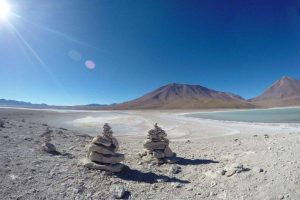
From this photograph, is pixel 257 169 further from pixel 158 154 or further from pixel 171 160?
pixel 158 154

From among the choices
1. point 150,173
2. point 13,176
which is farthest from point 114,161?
point 13,176

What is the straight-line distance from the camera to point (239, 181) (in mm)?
11422

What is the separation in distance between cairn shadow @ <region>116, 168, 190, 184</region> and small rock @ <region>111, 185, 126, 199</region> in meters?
1.24

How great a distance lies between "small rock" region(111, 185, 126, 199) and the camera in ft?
35.0

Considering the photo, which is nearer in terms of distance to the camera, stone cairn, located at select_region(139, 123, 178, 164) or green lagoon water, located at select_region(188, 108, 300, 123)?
stone cairn, located at select_region(139, 123, 178, 164)

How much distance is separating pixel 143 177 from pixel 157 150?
10.8 feet

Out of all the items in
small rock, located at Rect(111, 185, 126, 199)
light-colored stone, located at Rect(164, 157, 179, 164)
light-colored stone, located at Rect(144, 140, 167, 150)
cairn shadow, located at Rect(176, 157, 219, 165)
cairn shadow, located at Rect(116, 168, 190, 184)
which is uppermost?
light-colored stone, located at Rect(144, 140, 167, 150)

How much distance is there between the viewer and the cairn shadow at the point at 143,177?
41.1ft

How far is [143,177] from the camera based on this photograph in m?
12.9

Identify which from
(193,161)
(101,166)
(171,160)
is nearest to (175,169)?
(171,160)

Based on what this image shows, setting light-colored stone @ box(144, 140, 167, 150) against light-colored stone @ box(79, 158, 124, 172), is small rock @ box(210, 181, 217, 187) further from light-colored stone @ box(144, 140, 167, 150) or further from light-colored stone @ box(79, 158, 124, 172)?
light-colored stone @ box(144, 140, 167, 150)

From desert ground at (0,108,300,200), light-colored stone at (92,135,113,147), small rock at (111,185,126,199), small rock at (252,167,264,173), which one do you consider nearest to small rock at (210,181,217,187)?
desert ground at (0,108,300,200)

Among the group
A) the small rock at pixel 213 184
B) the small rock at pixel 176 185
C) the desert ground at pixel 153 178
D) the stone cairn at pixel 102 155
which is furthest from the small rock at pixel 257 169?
the stone cairn at pixel 102 155

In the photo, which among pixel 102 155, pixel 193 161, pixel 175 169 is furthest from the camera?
pixel 193 161
